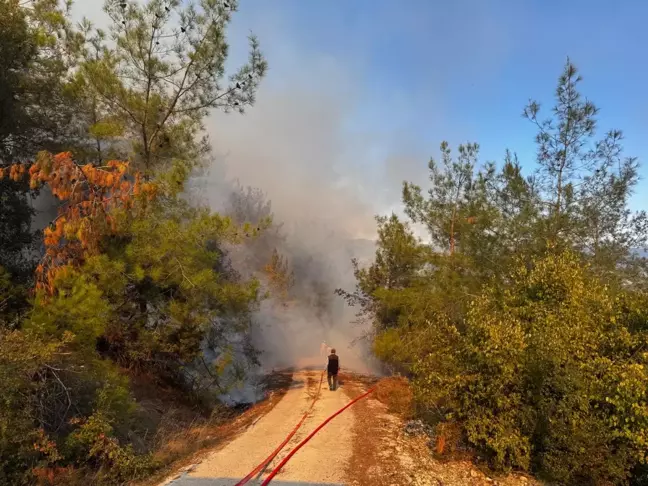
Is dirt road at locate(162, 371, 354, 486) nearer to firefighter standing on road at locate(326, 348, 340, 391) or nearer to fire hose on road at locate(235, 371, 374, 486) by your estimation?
fire hose on road at locate(235, 371, 374, 486)

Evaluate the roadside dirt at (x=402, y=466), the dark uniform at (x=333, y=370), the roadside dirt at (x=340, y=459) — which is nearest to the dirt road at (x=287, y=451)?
the roadside dirt at (x=340, y=459)

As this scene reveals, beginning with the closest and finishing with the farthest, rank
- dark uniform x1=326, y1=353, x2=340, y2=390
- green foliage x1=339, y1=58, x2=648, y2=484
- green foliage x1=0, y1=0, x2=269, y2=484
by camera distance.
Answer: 1. green foliage x1=339, y1=58, x2=648, y2=484
2. green foliage x1=0, y1=0, x2=269, y2=484
3. dark uniform x1=326, y1=353, x2=340, y2=390

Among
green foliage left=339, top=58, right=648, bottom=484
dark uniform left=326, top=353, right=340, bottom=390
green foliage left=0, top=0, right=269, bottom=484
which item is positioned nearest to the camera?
green foliage left=339, top=58, right=648, bottom=484

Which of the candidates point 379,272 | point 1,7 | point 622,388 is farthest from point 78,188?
point 379,272

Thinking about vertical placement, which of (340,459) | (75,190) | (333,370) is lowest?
(340,459)

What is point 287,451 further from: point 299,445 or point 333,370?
point 333,370

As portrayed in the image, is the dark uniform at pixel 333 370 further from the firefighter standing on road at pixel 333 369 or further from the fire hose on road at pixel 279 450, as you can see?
the fire hose on road at pixel 279 450

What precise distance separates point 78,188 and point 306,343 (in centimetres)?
3731

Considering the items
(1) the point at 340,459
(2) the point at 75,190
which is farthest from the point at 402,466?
(2) the point at 75,190

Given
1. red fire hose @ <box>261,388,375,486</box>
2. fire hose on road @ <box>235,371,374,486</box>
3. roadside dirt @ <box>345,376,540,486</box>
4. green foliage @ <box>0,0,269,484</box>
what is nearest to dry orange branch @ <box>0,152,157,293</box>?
green foliage @ <box>0,0,269,484</box>

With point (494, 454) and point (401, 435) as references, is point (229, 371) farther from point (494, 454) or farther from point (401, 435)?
point (494, 454)

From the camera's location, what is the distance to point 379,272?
71.5 feet

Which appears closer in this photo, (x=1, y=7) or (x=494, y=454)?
(x=494, y=454)

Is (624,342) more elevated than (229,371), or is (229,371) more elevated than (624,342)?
(624,342)
